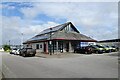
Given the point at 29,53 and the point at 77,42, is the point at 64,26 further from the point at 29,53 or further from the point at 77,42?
the point at 29,53

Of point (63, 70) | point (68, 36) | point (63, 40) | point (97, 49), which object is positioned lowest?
point (63, 70)

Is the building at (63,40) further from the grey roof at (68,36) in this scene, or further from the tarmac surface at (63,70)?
Result: the tarmac surface at (63,70)

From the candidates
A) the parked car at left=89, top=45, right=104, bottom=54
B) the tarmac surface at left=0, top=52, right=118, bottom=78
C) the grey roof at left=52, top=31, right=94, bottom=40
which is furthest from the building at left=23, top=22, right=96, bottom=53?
the tarmac surface at left=0, top=52, right=118, bottom=78

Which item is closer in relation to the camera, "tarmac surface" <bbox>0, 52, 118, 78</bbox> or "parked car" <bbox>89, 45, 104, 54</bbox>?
"tarmac surface" <bbox>0, 52, 118, 78</bbox>

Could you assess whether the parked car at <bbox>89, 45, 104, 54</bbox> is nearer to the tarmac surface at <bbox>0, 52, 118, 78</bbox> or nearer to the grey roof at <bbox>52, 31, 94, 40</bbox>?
the grey roof at <bbox>52, 31, 94, 40</bbox>

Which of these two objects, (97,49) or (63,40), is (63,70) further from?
(63,40)

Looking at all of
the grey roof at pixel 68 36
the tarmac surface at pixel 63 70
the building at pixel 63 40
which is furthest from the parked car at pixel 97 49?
the tarmac surface at pixel 63 70

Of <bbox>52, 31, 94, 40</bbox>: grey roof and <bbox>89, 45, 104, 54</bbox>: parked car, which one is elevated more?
<bbox>52, 31, 94, 40</bbox>: grey roof

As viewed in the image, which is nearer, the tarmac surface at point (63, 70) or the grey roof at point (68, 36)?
the tarmac surface at point (63, 70)

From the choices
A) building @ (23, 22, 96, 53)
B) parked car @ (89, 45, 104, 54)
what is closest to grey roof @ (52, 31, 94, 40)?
building @ (23, 22, 96, 53)

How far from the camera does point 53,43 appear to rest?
42.8m

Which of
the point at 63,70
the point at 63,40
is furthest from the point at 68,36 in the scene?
the point at 63,70

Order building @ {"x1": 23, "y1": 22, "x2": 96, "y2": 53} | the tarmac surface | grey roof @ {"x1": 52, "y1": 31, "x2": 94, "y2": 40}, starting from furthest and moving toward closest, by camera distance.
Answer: grey roof @ {"x1": 52, "y1": 31, "x2": 94, "y2": 40} → building @ {"x1": 23, "y1": 22, "x2": 96, "y2": 53} → the tarmac surface

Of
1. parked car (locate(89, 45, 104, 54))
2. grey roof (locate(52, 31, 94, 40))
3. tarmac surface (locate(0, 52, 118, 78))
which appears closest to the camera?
tarmac surface (locate(0, 52, 118, 78))
